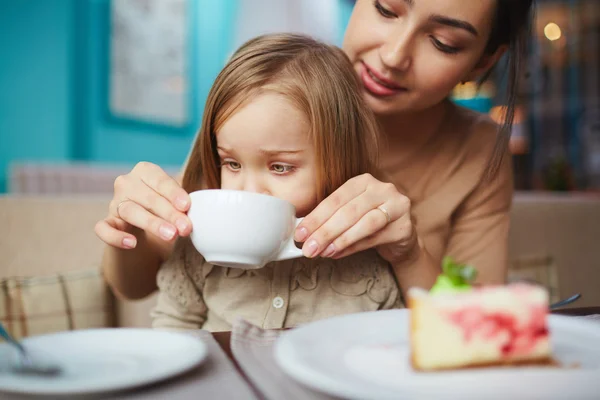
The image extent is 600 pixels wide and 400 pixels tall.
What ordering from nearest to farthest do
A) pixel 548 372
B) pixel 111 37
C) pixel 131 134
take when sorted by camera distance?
pixel 548 372 < pixel 111 37 < pixel 131 134

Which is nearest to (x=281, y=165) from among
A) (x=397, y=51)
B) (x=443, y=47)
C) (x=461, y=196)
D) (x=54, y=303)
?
(x=397, y=51)

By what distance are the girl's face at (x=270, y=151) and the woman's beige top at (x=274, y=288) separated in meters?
0.17

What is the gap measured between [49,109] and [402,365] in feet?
13.7

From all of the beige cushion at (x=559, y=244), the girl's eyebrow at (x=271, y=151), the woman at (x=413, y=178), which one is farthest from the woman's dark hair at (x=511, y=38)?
the beige cushion at (x=559, y=244)

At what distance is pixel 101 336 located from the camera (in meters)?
0.58

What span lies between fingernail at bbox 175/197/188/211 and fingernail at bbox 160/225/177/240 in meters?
0.03

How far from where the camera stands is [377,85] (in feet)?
3.86

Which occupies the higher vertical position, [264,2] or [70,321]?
[264,2]

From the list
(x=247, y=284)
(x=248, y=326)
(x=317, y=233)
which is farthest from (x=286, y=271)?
(x=248, y=326)

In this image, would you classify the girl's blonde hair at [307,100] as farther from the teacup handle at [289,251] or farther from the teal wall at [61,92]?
the teal wall at [61,92]

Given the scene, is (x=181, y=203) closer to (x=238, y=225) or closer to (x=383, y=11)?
(x=238, y=225)

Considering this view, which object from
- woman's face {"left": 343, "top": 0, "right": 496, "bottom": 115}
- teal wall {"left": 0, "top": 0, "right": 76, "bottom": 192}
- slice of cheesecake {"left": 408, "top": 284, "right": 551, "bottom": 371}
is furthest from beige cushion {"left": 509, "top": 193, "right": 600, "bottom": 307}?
teal wall {"left": 0, "top": 0, "right": 76, "bottom": 192}

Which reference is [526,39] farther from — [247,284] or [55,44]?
[55,44]

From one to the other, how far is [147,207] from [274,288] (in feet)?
1.06
